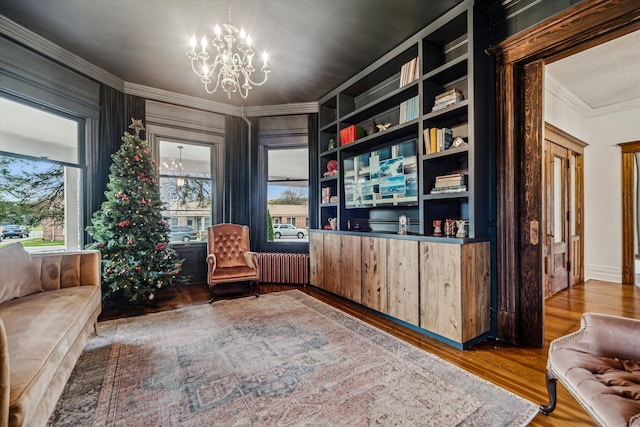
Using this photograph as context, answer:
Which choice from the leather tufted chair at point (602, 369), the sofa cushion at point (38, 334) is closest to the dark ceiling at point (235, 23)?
the sofa cushion at point (38, 334)

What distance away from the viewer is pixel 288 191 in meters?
5.23

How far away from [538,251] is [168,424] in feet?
9.95

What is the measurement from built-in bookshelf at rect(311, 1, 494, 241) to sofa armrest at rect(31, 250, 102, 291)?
2.86 metres

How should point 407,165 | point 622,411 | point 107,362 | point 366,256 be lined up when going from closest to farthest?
1. point 622,411
2. point 107,362
3. point 407,165
4. point 366,256

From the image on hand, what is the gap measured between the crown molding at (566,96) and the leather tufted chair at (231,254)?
4.68 metres

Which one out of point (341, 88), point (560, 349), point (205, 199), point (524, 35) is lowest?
point (560, 349)

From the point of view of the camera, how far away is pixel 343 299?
12.5 feet

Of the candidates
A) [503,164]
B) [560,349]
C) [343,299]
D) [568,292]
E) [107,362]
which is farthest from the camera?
[568,292]

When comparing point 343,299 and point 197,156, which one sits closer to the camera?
point 343,299

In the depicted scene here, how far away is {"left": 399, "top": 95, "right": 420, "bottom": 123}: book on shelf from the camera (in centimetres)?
303

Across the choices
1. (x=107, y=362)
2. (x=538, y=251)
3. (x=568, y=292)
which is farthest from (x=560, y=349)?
(x=568, y=292)

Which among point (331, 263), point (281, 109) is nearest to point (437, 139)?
point (331, 263)

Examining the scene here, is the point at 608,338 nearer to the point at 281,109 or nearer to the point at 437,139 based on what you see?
the point at 437,139

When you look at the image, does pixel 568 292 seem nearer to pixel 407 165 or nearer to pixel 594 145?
pixel 594 145
